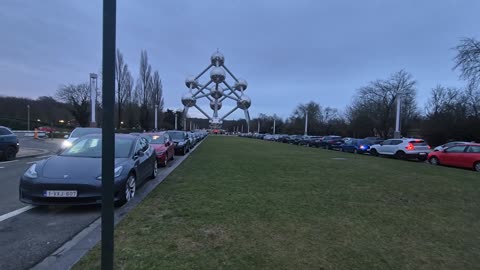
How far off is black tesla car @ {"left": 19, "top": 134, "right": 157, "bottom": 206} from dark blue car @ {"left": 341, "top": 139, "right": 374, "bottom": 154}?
24928mm

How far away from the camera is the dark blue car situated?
27928 millimetres

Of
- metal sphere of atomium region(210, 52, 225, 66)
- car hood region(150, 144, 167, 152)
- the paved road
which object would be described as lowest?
the paved road

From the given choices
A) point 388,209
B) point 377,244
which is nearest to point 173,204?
point 377,244

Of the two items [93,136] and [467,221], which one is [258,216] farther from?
[93,136]

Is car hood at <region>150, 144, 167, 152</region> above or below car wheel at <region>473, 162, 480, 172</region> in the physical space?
above

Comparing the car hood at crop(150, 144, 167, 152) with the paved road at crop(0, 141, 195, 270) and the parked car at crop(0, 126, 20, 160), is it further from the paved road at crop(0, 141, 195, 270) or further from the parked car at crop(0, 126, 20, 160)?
the parked car at crop(0, 126, 20, 160)

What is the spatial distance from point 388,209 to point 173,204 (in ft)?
14.0

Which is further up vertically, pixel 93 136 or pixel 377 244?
pixel 93 136

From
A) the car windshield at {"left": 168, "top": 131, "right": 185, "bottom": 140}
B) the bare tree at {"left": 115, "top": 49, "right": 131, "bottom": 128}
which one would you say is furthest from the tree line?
the car windshield at {"left": 168, "top": 131, "right": 185, "bottom": 140}

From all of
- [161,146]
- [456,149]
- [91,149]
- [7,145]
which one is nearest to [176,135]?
[161,146]

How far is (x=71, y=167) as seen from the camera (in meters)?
5.97

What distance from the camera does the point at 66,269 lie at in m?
3.30

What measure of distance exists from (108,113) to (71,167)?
4.26m

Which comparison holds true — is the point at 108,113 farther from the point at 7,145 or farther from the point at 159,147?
the point at 7,145
